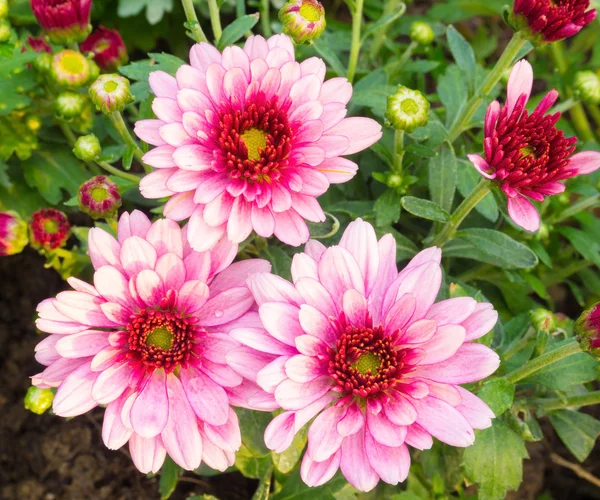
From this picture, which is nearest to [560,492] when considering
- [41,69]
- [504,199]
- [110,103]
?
[504,199]

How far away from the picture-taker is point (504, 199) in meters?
1.56

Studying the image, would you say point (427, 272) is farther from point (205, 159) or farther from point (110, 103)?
point (110, 103)

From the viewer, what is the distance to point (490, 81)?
1.82 meters

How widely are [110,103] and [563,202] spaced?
1607 millimetres

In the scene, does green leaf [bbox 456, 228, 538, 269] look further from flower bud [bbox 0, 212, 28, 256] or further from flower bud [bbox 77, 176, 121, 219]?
flower bud [bbox 0, 212, 28, 256]

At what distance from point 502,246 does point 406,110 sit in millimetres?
494

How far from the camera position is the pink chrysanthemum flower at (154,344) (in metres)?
1.31

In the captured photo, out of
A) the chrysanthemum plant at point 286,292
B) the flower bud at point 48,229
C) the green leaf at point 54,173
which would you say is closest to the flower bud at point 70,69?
the chrysanthemum plant at point 286,292

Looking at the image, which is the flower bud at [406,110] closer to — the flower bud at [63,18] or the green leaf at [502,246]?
the green leaf at [502,246]

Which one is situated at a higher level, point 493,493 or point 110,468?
point 493,493

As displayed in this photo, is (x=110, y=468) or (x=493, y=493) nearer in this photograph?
(x=493, y=493)

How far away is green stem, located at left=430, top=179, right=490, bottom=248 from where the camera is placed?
155 cm

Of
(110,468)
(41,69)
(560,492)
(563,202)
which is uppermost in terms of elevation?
(563,202)

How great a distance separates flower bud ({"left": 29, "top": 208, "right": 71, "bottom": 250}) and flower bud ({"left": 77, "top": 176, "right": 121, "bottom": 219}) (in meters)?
0.32
